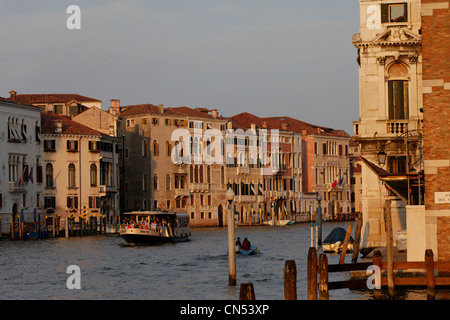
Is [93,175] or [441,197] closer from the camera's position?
[441,197]

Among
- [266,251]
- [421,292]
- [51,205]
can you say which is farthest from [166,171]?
[421,292]

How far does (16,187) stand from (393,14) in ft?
131

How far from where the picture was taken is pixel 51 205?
77188 millimetres

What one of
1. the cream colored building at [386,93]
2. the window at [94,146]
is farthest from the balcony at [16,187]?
the cream colored building at [386,93]

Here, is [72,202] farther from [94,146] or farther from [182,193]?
[182,193]

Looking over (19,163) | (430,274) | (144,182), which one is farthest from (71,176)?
(430,274)

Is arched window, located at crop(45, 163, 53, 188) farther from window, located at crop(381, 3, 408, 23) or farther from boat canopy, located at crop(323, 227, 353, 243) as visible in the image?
window, located at crop(381, 3, 408, 23)

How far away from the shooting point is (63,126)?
7894cm

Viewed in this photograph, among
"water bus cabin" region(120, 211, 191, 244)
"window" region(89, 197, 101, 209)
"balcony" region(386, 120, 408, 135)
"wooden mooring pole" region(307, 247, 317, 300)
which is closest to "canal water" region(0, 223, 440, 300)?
"water bus cabin" region(120, 211, 191, 244)

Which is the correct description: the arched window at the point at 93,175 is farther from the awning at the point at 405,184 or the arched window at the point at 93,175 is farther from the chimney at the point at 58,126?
the awning at the point at 405,184

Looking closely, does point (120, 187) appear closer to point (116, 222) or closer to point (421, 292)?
point (116, 222)

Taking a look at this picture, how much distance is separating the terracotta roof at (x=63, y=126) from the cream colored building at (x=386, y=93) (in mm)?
44297

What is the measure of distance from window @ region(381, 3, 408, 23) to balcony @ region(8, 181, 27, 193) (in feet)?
129

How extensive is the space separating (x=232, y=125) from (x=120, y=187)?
15402 mm
